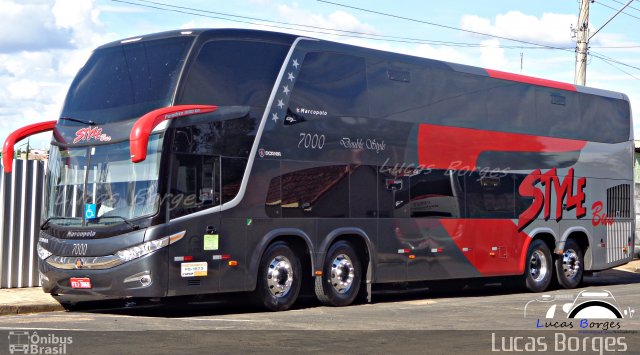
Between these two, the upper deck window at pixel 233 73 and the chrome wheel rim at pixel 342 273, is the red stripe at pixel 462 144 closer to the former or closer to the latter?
the chrome wheel rim at pixel 342 273

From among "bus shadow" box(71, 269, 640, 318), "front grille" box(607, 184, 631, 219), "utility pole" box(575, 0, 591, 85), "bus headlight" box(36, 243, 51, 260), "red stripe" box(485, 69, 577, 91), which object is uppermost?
"utility pole" box(575, 0, 591, 85)

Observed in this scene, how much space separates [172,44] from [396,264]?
240 inches

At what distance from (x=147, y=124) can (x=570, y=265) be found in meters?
12.6

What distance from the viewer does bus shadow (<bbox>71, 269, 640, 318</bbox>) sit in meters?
16.7

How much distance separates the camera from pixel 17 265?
61.2ft

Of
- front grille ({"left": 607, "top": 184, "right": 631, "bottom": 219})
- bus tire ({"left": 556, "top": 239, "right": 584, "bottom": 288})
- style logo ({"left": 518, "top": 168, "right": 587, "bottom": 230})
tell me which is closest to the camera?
style logo ({"left": 518, "top": 168, "right": 587, "bottom": 230})

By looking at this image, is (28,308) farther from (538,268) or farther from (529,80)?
(529,80)

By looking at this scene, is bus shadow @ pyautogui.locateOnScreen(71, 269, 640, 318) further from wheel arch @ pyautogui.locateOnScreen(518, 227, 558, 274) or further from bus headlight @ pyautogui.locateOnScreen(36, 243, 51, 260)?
bus headlight @ pyautogui.locateOnScreen(36, 243, 51, 260)

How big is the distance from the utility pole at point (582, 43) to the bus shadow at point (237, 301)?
721 cm

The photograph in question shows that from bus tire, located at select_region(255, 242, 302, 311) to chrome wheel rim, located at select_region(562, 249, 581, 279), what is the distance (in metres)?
8.56

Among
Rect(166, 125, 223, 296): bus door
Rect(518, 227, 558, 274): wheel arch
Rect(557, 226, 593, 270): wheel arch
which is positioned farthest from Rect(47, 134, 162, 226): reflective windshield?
Rect(557, 226, 593, 270): wheel arch

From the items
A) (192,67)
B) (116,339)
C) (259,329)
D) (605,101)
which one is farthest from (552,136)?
(116,339)

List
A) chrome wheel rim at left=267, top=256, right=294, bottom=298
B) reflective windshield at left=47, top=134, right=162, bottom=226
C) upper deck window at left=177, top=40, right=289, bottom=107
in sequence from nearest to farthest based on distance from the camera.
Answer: reflective windshield at left=47, top=134, right=162, bottom=226 < upper deck window at left=177, top=40, right=289, bottom=107 < chrome wheel rim at left=267, top=256, right=294, bottom=298

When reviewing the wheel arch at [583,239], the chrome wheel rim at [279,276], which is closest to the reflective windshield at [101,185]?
the chrome wheel rim at [279,276]
